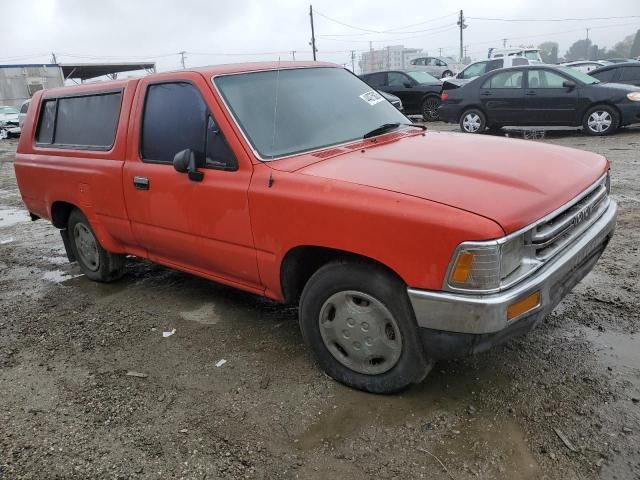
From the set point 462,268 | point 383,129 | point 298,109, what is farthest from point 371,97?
point 462,268

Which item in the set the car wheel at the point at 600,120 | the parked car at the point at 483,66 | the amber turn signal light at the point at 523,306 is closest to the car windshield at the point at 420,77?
the parked car at the point at 483,66

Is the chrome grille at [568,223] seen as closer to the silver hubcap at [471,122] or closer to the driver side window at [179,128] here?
the driver side window at [179,128]

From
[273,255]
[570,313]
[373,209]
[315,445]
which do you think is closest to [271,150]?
[273,255]

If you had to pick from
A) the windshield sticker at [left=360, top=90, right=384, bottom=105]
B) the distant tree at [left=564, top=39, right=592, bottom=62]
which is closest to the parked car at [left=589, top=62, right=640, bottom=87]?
the windshield sticker at [left=360, top=90, right=384, bottom=105]

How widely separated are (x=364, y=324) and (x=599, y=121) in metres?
10.0

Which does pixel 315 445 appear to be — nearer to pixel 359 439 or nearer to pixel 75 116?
pixel 359 439

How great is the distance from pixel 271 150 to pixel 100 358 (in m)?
1.80

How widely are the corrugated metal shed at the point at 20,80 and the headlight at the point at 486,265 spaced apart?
37.9m

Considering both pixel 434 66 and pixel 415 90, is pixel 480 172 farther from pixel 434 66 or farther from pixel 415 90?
Answer: pixel 434 66

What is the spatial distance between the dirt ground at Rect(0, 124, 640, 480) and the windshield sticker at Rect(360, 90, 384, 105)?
166 centimetres

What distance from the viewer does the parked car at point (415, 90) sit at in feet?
49.6

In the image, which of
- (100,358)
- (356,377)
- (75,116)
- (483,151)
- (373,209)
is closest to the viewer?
(373,209)

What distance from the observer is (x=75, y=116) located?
4.63m

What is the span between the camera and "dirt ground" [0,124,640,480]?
97.3 inches
